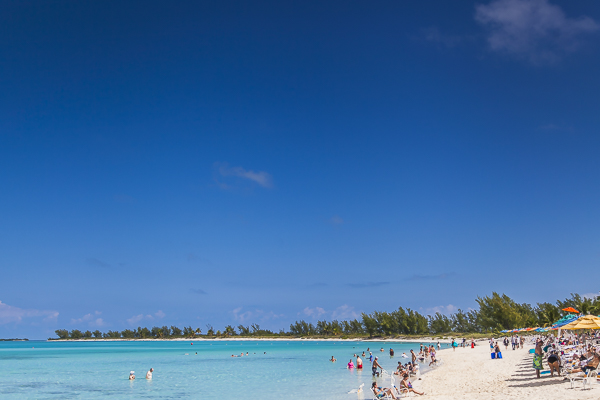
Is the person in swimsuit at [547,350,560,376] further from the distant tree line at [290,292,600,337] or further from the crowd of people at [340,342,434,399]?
the distant tree line at [290,292,600,337]

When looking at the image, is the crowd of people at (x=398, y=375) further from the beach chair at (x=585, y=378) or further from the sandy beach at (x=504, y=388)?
the beach chair at (x=585, y=378)

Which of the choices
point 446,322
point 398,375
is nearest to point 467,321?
point 446,322

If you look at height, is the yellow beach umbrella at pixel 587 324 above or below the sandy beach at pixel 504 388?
above

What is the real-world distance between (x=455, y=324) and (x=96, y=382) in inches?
3912

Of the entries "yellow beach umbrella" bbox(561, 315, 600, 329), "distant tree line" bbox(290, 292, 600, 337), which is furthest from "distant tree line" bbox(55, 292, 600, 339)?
"yellow beach umbrella" bbox(561, 315, 600, 329)

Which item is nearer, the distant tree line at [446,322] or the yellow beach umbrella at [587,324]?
the yellow beach umbrella at [587,324]

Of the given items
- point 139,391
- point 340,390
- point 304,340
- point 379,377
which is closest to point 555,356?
point 340,390

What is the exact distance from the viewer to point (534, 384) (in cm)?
1809

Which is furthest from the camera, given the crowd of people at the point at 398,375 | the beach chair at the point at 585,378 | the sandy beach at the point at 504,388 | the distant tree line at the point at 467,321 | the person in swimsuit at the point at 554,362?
the distant tree line at the point at 467,321

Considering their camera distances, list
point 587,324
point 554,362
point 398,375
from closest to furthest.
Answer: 1. point 554,362
2. point 587,324
3. point 398,375

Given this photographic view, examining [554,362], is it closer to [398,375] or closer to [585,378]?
[585,378]

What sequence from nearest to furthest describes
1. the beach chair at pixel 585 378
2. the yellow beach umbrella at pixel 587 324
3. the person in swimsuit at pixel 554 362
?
the beach chair at pixel 585 378, the person in swimsuit at pixel 554 362, the yellow beach umbrella at pixel 587 324

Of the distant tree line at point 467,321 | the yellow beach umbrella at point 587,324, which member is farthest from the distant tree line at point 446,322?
the yellow beach umbrella at point 587,324

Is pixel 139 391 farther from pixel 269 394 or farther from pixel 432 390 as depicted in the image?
pixel 432 390
